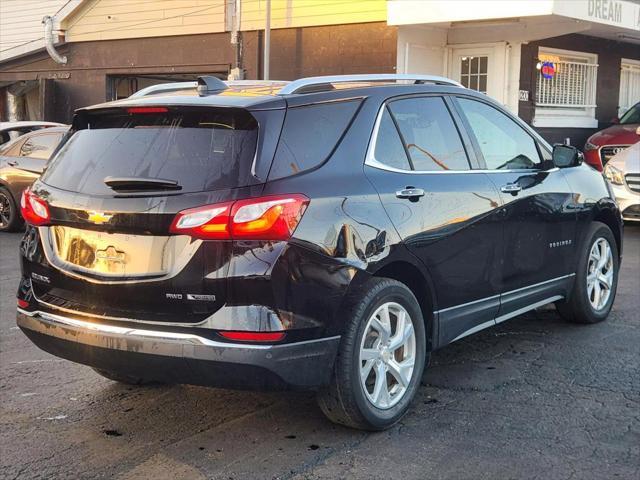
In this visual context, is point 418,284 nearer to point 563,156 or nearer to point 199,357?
point 199,357

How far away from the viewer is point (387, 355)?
13.5ft

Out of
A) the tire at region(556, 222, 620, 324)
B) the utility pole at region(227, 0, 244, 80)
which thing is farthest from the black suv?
the utility pole at region(227, 0, 244, 80)

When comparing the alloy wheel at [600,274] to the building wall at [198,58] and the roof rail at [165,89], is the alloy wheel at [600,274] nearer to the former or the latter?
the roof rail at [165,89]

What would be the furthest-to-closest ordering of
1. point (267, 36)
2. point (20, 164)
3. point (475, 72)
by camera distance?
1. point (267, 36)
2. point (475, 72)
3. point (20, 164)

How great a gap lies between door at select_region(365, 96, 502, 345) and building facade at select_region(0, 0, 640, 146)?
28.7ft

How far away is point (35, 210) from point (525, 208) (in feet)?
9.88

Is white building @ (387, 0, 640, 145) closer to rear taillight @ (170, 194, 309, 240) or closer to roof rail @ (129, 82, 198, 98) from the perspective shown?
roof rail @ (129, 82, 198, 98)

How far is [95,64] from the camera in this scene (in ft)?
64.6

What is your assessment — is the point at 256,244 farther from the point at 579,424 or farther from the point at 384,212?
the point at 579,424

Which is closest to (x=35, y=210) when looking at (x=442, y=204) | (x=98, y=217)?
(x=98, y=217)

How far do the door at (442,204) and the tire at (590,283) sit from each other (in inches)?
51.0

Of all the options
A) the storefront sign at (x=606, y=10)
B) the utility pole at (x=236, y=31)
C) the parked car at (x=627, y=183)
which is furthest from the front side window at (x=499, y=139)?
the utility pole at (x=236, y=31)

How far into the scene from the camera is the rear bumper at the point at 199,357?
11.6 feet

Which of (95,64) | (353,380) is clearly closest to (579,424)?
(353,380)
